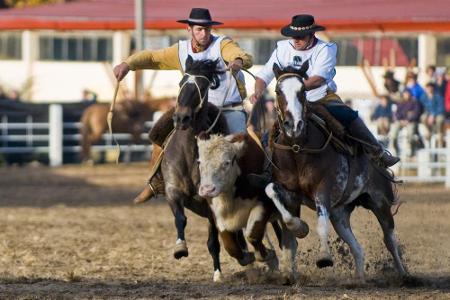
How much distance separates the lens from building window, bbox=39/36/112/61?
38844 mm

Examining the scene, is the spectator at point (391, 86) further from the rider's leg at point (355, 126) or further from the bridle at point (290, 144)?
the bridle at point (290, 144)

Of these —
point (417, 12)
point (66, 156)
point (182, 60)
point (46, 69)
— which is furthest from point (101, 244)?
point (46, 69)

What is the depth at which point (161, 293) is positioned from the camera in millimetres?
9617

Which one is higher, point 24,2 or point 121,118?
point 24,2

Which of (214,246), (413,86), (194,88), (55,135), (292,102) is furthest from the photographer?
(55,135)

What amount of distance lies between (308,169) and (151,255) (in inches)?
136

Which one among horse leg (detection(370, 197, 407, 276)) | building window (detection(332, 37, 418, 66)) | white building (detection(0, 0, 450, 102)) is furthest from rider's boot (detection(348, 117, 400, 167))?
building window (detection(332, 37, 418, 66))

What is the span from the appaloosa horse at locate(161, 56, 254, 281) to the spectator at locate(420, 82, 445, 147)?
13724 millimetres

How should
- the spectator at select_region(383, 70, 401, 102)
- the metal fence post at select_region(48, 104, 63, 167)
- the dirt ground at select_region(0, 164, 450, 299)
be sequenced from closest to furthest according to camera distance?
1. the dirt ground at select_region(0, 164, 450, 299)
2. the spectator at select_region(383, 70, 401, 102)
3. the metal fence post at select_region(48, 104, 63, 167)

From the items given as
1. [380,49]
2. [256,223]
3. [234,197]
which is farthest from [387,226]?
[380,49]

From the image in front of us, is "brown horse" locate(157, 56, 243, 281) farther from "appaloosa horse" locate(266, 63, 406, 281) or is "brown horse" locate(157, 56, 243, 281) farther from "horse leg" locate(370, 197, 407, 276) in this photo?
"horse leg" locate(370, 197, 407, 276)

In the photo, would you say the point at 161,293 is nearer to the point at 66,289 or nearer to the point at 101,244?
the point at 66,289

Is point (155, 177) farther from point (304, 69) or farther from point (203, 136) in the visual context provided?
point (304, 69)

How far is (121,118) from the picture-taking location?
28.5m
